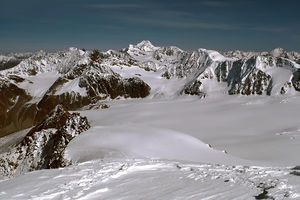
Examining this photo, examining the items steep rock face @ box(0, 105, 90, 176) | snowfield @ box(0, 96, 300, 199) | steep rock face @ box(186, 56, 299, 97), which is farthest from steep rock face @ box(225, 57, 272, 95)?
steep rock face @ box(0, 105, 90, 176)

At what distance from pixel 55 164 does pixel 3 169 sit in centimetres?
2384

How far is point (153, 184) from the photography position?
15.8 meters

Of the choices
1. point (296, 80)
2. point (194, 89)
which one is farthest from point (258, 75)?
point (194, 89)

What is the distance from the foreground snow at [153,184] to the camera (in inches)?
512

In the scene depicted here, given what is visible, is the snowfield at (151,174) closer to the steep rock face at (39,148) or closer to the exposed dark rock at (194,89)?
the steep rock face at (39,148)

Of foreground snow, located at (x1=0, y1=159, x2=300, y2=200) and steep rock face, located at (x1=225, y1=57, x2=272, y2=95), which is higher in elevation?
steep rock face, located at (x1=225, y1=57, x2=272, y2=95)

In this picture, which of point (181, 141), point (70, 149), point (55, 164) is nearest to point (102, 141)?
point (70, 149)

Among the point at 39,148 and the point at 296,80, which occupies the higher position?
the point at 296,80

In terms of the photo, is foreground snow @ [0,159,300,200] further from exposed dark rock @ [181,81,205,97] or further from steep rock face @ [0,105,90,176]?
exposed dark rock @ [181,81,205,97]

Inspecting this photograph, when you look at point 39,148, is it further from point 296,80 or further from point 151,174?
point 296,80

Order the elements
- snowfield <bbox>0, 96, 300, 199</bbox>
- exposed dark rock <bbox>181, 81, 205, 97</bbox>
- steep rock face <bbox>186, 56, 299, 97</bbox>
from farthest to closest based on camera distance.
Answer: exposed dark rock <bbox>181, 81, 205, 97</bbox> < steep rock face <bbox>186, 56, 299, 97</bbox> < snowfield <bbox>0, 96, 300, 199</bbox>

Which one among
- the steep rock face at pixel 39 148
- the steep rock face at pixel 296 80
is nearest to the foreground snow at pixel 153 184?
the steep rock face at pixel 39 148

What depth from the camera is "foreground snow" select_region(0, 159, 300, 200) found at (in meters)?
13.0

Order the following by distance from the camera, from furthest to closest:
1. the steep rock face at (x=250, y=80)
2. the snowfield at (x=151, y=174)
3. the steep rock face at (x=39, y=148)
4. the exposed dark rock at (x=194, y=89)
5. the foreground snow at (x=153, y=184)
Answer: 1. the exposed dark rock at (x=194, y=89)
2. the steep rock face at (x=250, y=80)
3. the steep rock face at (x=39, y=148)
4. the snowfield at (x=151, y=174)
5. the foreground snow at (x=153, y=184)
